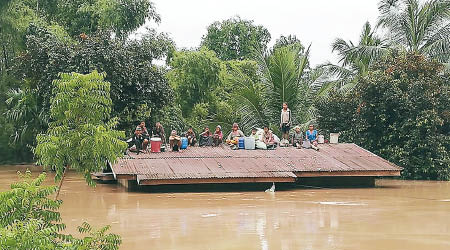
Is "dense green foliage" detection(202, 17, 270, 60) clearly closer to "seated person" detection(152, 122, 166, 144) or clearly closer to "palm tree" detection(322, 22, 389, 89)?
"palm tree" detection(322, 22, 389, 89)

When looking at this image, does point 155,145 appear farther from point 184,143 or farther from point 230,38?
point 230,38

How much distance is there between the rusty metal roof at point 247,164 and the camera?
52.3 ft

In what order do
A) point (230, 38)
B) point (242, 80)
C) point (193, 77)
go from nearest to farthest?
1. point (242, 80)
2. point (193, 77)
3. point (230, 38)

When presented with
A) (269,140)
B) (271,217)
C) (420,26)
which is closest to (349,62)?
(420,26)

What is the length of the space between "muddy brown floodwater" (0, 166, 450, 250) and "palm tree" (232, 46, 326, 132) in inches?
263

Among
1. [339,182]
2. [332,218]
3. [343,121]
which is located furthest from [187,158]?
[343,121]

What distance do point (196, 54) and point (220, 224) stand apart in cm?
1692

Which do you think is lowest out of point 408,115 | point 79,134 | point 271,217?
point 271,217

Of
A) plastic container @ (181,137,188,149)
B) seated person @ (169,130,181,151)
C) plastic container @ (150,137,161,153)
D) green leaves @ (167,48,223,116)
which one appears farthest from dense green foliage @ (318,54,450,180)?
green leaves @ (167,48,223,116)

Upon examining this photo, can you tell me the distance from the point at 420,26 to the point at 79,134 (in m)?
17.7

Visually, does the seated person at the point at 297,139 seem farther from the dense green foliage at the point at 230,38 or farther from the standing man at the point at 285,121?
the dense green foliage at the point at 230,38

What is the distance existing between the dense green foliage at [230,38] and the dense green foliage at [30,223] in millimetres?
34472

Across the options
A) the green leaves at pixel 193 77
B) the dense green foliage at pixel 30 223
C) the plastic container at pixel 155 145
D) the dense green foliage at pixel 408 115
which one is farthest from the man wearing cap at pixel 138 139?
the dense green foliage at pixel 30 223

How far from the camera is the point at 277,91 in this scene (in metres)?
23.9
